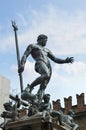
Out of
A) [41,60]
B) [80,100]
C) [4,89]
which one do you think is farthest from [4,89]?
[41,60]

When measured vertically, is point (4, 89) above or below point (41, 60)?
above

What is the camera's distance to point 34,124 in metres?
9.26

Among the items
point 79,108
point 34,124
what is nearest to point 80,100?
point 79,108

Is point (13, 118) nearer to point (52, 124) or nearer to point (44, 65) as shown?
point (52, 124)

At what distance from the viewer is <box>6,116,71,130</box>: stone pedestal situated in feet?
30.0

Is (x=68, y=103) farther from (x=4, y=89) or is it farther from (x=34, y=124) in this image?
(x=34, y=124)

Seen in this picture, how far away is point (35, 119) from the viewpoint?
921 centimetres

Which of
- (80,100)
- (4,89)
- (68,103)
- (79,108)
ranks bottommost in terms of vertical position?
(79,108)

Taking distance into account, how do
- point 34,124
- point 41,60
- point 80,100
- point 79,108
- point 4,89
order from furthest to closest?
point 79,108 → point 80,100 → point 4,89 → point 41,60 → point 34,124

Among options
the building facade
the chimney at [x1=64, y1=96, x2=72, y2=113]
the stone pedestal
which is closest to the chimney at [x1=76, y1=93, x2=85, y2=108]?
the chimney at [x1=64, y1=96, x2=72, y2=113]

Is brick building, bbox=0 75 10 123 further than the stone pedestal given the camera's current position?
Yes

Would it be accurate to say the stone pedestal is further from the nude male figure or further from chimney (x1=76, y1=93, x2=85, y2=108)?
chimney (x1=76, y1=93, x2=85, y2=108)

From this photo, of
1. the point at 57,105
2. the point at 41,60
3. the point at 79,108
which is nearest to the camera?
the point at 41,60

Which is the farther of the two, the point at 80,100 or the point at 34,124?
the point at 80,100
